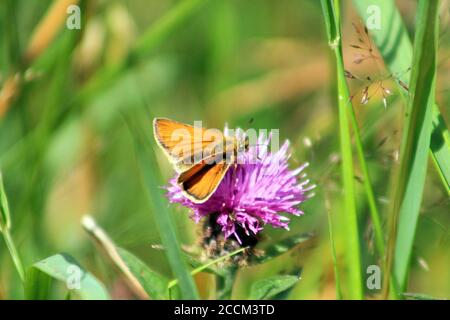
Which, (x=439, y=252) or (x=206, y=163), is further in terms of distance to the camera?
(x=439, y=252)

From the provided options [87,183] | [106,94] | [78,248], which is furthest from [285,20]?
[78,248]

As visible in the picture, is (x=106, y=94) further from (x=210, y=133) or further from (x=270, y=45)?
(x=210, y=133)

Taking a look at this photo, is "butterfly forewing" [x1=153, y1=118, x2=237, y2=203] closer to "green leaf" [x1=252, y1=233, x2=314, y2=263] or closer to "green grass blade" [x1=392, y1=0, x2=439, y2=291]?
"green leaf" [x1=252, y1=233, x2=314, y2=263]

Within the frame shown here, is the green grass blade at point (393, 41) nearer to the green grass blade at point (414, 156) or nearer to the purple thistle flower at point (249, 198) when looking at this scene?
the green grass blade at point (414, 156)

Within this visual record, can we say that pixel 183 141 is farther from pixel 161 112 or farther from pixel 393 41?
pixel 161 112

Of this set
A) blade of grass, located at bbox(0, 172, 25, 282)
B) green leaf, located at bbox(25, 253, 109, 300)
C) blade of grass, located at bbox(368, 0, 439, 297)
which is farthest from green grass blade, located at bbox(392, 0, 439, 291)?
blade of grass, located at bbox(0, 172, 25, 282)

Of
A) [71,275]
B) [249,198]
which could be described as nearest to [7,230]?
[71,275]
